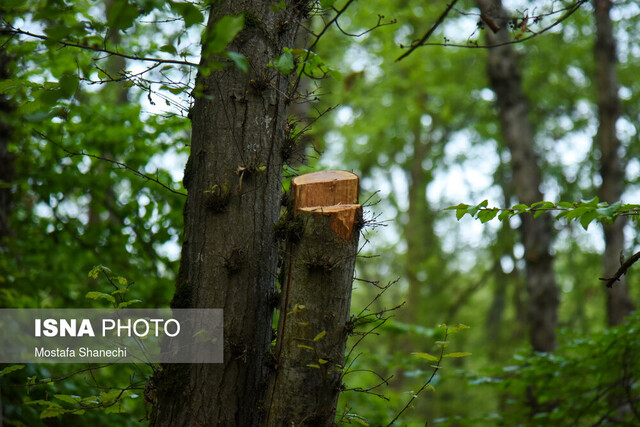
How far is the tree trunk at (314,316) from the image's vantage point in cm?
215

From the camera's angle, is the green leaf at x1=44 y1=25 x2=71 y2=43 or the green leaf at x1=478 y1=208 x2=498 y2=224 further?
the green leaf at x1=478 y1=208 x2=498 y2=224

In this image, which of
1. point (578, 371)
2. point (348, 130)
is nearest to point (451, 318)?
point (348, 130)

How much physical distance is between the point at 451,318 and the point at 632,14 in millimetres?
7230

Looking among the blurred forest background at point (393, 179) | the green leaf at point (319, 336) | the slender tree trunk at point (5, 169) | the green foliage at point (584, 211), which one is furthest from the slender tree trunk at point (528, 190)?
the slender tree trunk at point (5, 169)

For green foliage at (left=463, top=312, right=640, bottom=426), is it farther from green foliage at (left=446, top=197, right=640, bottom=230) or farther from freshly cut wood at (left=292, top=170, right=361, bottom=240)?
freshly cut wood at (left=292, top=170, right=361, bottom=240)

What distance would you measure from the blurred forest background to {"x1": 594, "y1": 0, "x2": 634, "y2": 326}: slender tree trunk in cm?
3

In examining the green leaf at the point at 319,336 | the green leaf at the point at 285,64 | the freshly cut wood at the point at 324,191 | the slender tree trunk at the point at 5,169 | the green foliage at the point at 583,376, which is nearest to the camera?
the green leaf at the point at 285,64

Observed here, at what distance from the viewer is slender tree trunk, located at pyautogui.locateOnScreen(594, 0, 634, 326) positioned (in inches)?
264

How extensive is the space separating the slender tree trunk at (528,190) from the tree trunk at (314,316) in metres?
5.08

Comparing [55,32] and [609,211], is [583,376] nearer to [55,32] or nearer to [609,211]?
[609,211]

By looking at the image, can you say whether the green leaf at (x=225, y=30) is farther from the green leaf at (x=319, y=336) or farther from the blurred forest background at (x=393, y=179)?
the green leaf at (x=319, y=336)

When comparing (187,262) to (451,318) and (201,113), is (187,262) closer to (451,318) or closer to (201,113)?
(201,113)

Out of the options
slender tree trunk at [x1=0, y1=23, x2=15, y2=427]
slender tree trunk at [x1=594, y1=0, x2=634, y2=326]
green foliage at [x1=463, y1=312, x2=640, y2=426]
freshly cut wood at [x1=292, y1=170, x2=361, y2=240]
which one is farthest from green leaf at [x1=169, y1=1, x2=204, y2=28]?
slender tree trunk at [x1=594, y1=0, x2=634, y2=326]

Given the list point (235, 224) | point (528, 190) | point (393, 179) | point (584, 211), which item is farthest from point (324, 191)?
point (393, 179)
